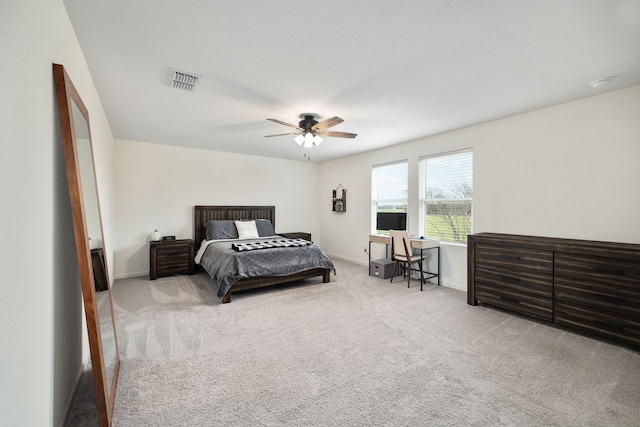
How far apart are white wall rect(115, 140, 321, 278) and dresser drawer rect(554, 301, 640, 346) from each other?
533 cm

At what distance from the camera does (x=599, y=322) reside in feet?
8.66

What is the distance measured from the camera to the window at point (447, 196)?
4.26 meters

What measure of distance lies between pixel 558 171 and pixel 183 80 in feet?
14.3

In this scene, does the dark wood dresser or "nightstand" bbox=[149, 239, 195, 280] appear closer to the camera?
the dark wood dresser

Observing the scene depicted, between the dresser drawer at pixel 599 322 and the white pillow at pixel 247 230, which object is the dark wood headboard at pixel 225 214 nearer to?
the white pillow at pixel 247 230

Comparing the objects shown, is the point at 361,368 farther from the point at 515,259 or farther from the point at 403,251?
the point at 403,251

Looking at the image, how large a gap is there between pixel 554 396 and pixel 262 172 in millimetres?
5932

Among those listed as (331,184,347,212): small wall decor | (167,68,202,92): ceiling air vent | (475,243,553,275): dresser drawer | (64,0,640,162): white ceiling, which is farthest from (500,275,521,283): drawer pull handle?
(167,68,202,92): ceiling air vent

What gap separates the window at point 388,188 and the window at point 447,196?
45cm

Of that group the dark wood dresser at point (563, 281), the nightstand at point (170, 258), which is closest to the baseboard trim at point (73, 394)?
the nightstand at point (170, 258)

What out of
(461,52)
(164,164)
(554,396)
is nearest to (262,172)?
(164,164)

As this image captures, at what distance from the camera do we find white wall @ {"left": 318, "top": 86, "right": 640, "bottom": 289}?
2.84m

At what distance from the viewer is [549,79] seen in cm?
263

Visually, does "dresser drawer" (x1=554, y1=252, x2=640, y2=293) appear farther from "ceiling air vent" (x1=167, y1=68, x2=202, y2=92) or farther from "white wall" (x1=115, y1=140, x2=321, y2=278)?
"white wall" (x1=115, y1=140, x2=321, y2=278)
